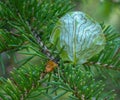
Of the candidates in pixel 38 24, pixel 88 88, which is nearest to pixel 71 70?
pixel 88 88

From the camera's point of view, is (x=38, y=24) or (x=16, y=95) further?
(x=38, y=24)

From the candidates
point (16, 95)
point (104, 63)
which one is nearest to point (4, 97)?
point (16, 95)

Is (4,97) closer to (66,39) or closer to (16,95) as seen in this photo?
(16,95)

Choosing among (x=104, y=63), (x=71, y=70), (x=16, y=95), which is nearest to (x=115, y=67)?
(x=104, y=63)

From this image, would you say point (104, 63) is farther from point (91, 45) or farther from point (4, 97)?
point (4, 97)

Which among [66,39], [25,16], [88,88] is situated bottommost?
[88,88]

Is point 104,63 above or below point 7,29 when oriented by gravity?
below

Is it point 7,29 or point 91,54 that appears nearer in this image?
point 91,54

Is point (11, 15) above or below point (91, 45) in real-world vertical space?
above
